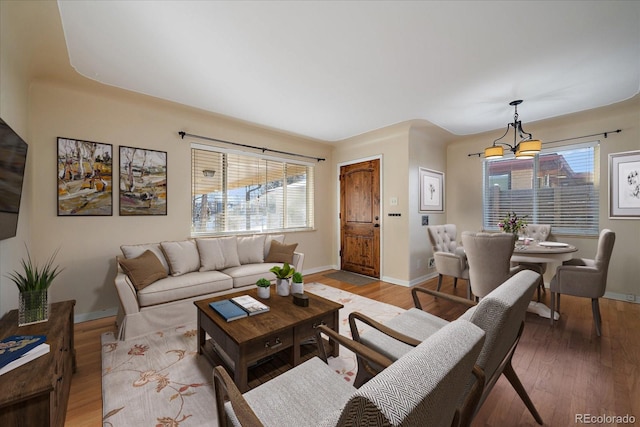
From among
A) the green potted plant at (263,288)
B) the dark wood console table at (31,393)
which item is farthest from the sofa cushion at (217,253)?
the dark wood console table at (31,393)

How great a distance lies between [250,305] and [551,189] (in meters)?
4.78

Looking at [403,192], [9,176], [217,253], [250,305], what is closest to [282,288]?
[250,305]

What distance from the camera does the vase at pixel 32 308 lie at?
1597 mm

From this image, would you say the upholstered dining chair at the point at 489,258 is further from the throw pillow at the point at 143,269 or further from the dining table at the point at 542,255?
the throw pillow at the point at 143,269

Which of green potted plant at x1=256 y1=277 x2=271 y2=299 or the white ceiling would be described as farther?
green potted plant at x1=256 y1=277 x2=271 y2=299

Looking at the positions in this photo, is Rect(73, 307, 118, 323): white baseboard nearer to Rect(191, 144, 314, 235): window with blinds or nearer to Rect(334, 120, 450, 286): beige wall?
Answer: Rect(191, 144, 314, 235): window with blinds

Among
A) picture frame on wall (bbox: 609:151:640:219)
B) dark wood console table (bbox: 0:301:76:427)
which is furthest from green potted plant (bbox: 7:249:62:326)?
picture frame on wall (bbox: 609:151:640:219)

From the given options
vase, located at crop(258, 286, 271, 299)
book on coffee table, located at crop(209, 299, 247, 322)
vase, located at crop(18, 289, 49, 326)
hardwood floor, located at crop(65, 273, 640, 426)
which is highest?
vase, located at crop(18, 289, 49, 326)

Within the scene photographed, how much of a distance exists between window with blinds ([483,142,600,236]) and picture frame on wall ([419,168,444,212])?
2.41 ft

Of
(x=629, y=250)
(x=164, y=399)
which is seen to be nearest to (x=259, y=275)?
(x=164, y=399)

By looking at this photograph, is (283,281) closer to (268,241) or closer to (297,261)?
(297,261)

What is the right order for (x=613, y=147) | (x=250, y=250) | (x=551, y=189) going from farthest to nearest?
(x=551, y=189), (x=250, y=250), (x=613, y=147)

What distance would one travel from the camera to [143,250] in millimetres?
2945

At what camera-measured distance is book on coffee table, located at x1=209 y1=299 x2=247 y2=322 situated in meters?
1.89
